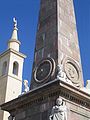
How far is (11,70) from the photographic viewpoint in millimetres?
36250

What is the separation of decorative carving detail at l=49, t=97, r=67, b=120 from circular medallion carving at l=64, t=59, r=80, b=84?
5.33 ft

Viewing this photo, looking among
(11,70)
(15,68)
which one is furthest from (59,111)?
(15,68)

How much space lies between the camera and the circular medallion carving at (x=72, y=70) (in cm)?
1108

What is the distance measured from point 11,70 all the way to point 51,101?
87.5 ft

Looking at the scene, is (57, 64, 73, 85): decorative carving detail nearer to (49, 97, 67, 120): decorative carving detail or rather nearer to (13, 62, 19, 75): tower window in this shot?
(49, 97, 67, 120): decorative carving detail

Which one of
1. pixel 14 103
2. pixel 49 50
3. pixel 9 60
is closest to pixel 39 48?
pixel 49 50

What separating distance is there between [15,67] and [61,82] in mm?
28740

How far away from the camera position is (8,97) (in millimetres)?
33531

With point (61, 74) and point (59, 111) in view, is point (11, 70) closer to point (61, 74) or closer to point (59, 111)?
point (61, 74)

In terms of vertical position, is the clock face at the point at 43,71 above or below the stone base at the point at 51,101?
above

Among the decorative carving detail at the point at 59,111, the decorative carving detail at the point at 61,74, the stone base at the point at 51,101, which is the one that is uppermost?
the decorative carving detail at the point at 61,74

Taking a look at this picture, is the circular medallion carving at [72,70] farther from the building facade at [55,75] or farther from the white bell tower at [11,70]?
the white bell tower at [11,70]

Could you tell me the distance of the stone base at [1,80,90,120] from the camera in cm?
979

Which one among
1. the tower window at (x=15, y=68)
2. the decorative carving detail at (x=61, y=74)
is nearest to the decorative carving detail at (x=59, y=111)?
the decorative carving detail at (x=61, y=74)
